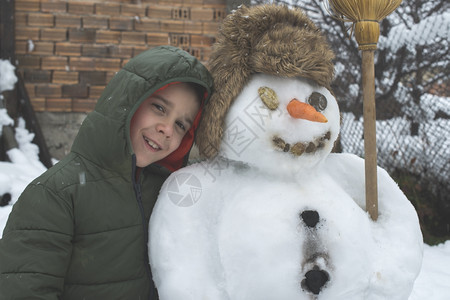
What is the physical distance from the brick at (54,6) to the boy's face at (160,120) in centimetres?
296

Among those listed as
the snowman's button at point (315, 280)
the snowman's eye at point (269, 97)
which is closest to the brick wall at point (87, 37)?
the snowman's eye at point (269, 97)

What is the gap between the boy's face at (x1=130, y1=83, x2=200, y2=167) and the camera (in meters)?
1.34

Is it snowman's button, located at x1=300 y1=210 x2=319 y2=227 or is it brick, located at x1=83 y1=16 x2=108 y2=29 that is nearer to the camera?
snowman's button, located at x1=300 y1=210 x2=319 y2=227

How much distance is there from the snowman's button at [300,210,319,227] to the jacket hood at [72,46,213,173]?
459 mm

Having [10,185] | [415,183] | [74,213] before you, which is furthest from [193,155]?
[415,183]

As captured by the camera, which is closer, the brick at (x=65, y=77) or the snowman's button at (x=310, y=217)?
the snowman's button at (x=310, y=217)

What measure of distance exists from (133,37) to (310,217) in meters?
3.17

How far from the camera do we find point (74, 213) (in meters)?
1.26

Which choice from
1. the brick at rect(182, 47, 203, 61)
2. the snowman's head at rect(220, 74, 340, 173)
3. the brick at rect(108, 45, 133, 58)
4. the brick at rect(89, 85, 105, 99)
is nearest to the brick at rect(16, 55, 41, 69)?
→ the brick at rect(89, 85, 105, 99)

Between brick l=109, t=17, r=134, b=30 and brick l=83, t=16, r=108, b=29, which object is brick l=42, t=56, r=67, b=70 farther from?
brick l=109, t=17, r=134, b=30

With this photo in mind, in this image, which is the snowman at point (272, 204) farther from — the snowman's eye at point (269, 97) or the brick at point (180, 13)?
the brick at point (180, 13)

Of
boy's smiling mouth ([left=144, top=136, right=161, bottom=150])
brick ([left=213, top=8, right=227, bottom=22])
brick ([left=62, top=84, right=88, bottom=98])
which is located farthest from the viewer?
brick ([left=213, top=8, right=227, bottom=22])

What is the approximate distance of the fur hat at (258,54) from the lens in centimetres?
121

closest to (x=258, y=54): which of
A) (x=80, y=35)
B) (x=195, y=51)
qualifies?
(x=195, y=51)
